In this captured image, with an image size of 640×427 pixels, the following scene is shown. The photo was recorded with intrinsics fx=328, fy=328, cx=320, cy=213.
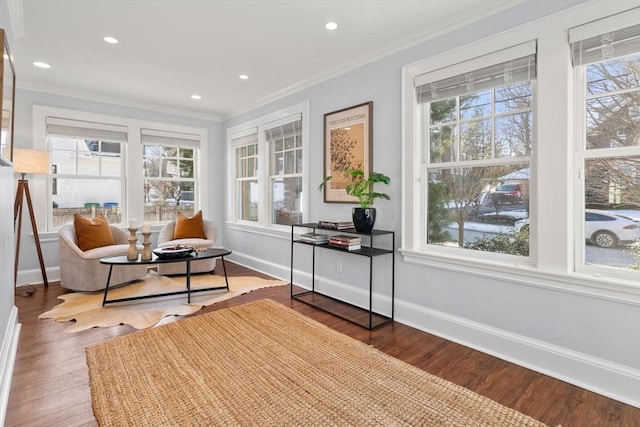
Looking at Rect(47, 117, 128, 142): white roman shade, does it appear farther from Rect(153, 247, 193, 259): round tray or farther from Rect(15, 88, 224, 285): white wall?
Rect(153, 247, 193, 259): round tray

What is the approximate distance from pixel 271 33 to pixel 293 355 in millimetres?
2621

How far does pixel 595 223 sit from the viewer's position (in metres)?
2.07

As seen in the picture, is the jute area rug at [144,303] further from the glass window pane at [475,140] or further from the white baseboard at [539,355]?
the glass window pane at [475,140]

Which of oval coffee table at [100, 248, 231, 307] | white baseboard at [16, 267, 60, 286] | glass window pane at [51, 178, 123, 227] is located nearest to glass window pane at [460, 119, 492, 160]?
oval coffee table at [100, 248, 231, 307]

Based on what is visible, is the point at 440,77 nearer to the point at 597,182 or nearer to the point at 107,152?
the point at 597,182

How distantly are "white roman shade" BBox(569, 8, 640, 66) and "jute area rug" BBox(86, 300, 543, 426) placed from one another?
6.88ft

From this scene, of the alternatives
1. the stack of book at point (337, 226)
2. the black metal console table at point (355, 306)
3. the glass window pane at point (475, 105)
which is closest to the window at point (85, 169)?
the black metal console table at point (355, 306)

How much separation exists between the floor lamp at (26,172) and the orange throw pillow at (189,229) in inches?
61.8

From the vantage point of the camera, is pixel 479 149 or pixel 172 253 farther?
pixel 172 253

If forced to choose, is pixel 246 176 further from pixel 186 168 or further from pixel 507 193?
pixel 507 193

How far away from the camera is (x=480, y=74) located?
2.46 meters

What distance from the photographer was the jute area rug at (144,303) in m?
2.96

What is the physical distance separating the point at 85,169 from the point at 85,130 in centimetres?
54

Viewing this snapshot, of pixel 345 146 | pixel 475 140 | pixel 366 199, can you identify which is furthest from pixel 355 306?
pixel 475 140
